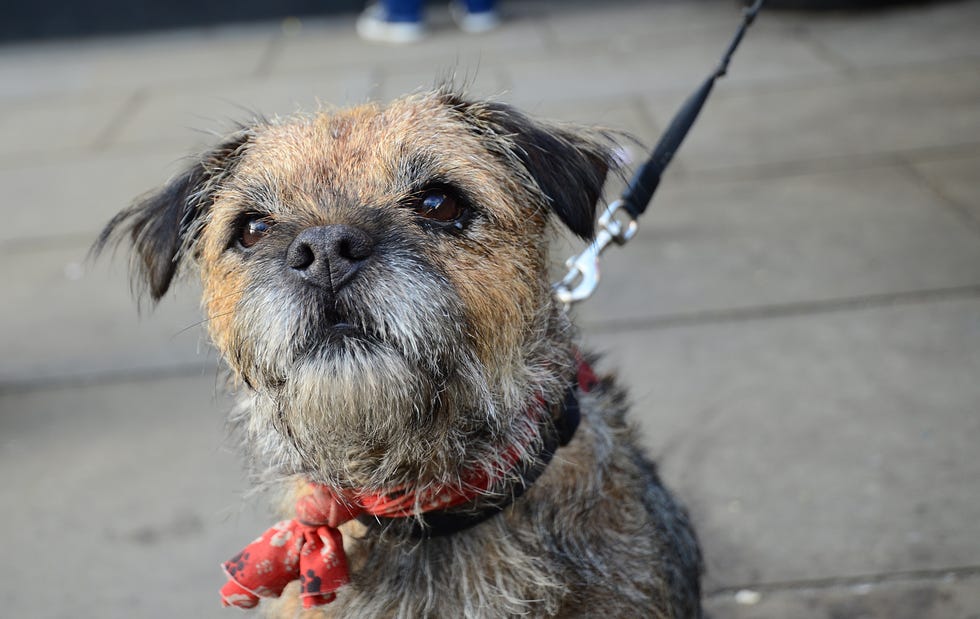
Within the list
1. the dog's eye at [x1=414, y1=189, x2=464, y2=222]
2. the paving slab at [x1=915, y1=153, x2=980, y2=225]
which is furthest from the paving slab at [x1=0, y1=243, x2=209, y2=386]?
the paving slab at [x1=915, y1=153, x2=980, y2=225]

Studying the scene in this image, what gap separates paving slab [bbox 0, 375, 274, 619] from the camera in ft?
12.7

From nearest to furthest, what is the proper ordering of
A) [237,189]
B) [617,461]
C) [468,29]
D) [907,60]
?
[237,189] → [617,461] → [907,60] → [468,29]

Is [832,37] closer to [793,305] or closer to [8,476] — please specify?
[793,305]

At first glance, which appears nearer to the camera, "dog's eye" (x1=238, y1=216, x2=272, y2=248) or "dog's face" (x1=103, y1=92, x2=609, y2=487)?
"dog's face" (x1=103, y1=92, x2=609, y2=487)

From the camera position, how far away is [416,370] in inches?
91.2

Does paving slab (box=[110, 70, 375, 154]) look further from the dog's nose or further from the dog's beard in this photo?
the dog's nose

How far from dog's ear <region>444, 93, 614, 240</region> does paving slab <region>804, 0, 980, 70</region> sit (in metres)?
7.18

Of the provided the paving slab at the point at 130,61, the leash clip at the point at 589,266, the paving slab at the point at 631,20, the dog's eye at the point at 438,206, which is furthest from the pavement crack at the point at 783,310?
the paving slab at the point at 130,61

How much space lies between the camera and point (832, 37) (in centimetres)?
1009

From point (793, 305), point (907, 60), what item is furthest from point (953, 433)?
point (907, 60)

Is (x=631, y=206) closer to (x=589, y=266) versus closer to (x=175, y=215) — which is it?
(x=589, y=266)

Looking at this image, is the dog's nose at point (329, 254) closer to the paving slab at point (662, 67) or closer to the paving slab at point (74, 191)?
the paving slab at point (74, 191)

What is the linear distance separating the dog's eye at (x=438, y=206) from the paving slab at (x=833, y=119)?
5.12 m

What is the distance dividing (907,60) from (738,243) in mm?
4189
